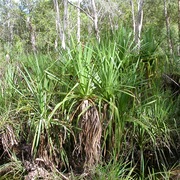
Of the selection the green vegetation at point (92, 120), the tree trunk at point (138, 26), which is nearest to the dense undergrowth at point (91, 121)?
the green vegetation at point (92, 120)

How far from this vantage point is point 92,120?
136 inches

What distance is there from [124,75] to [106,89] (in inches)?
12.6

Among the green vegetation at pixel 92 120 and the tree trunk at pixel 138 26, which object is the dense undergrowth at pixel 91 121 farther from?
the tree trunk at pixel 138 26

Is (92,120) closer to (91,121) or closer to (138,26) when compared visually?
(91,121)

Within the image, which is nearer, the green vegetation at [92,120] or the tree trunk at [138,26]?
the green vegetation at [92,120]

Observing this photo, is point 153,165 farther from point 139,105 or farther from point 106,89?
point 106,89

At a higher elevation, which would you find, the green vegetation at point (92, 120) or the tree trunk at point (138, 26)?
the tree trunk at point (138, 26)

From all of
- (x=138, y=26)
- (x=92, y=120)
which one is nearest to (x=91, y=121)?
(x=92, y=120)

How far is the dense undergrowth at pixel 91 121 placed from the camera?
3432 millimetres

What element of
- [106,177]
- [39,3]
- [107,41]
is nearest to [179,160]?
[106,177]

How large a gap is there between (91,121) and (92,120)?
0.02 metres

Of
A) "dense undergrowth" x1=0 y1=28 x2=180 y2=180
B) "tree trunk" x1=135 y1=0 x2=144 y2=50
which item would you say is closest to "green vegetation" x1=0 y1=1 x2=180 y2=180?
"dense undergrowth" x1=0 y1=28 x2=180 y2=180

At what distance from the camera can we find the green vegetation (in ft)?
11.3

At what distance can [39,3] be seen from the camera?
99.8ft
